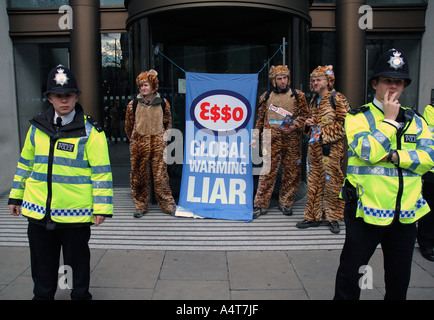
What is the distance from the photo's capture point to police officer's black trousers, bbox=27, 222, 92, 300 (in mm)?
2879

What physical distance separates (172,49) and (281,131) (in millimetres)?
2607

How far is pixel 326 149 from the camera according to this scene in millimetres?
4754

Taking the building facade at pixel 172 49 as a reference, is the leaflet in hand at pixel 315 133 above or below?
below

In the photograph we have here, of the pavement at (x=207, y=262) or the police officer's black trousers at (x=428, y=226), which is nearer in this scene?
the pavement at (x=207, y=262)

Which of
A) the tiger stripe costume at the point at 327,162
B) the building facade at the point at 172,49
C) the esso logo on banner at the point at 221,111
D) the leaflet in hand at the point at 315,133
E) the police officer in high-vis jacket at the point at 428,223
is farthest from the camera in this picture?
the building facade at the point at 172,49

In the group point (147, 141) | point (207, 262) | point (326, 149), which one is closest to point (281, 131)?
point (326, 149)

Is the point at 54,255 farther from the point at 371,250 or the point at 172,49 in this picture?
the point at 172,49

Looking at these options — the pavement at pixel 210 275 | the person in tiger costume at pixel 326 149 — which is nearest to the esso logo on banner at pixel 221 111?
the person in tiger costume at pixel 326 149

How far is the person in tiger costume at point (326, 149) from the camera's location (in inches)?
183

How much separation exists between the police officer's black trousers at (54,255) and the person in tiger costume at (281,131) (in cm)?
292

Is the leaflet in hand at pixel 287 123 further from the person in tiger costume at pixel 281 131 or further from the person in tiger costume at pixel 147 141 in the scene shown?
the person in tiger costume at pixel 147 141

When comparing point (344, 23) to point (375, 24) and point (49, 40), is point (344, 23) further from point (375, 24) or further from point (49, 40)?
point (49, 40)

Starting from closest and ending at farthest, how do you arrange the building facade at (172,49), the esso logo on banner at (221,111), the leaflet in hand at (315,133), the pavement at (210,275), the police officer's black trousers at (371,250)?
the police officer's black trousers at (371,250), the pavement at (210,275), the leaflet in hand at (315,133), the esso logo on banner at (221,111), the building facade at (172,49)
